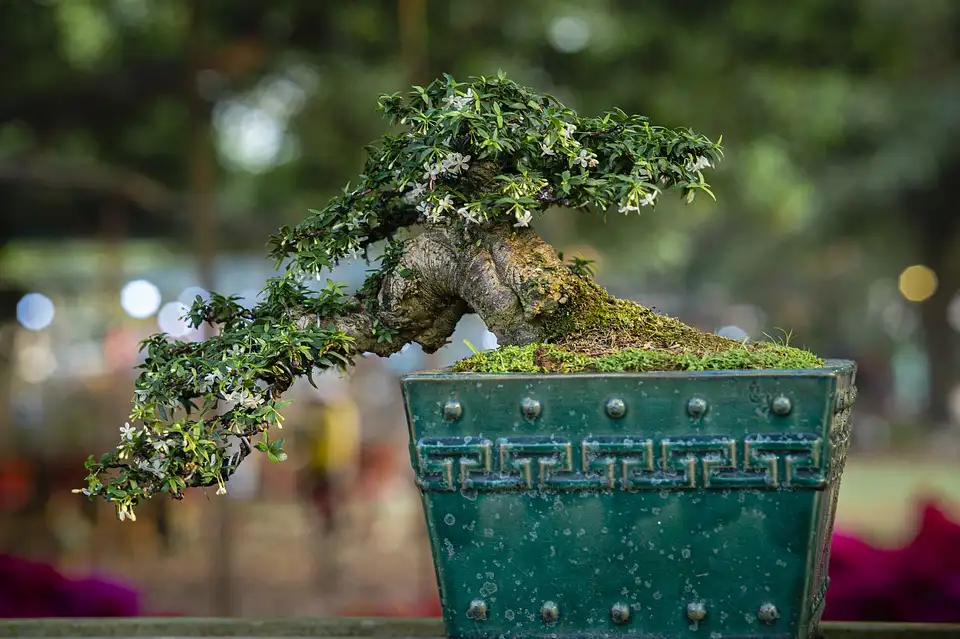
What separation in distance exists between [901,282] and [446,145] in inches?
449

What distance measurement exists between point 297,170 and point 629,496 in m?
5.06

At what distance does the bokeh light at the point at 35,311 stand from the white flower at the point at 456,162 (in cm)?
577

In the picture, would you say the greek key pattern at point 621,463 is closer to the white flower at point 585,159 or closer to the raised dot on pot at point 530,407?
the raised dot on pot at point 530,407

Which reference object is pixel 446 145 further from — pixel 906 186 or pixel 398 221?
pixel 906 186

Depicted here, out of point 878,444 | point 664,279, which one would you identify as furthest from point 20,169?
point 664,279

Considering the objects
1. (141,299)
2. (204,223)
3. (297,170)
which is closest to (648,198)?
(204,223)

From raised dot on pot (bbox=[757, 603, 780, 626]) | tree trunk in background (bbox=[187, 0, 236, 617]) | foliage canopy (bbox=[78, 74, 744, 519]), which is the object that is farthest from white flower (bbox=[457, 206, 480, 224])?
tree trunk in background (bbox=[187, 0, 236, 617])

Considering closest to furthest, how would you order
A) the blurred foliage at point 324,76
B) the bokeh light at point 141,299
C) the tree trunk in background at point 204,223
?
the tree trunk in background at point 204,223 → the blurred foliage at point 324,76 → the bokeh light at point 141,299

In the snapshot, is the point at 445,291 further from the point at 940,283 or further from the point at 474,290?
the point at 940,283

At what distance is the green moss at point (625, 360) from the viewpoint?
1122 mm

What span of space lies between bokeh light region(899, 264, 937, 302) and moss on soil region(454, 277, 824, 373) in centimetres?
1049

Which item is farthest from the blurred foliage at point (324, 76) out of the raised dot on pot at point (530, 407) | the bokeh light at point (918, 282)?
the bokeh light at point (918, 282)

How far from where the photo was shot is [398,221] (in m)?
1.41

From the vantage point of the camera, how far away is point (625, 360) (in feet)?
3.74
